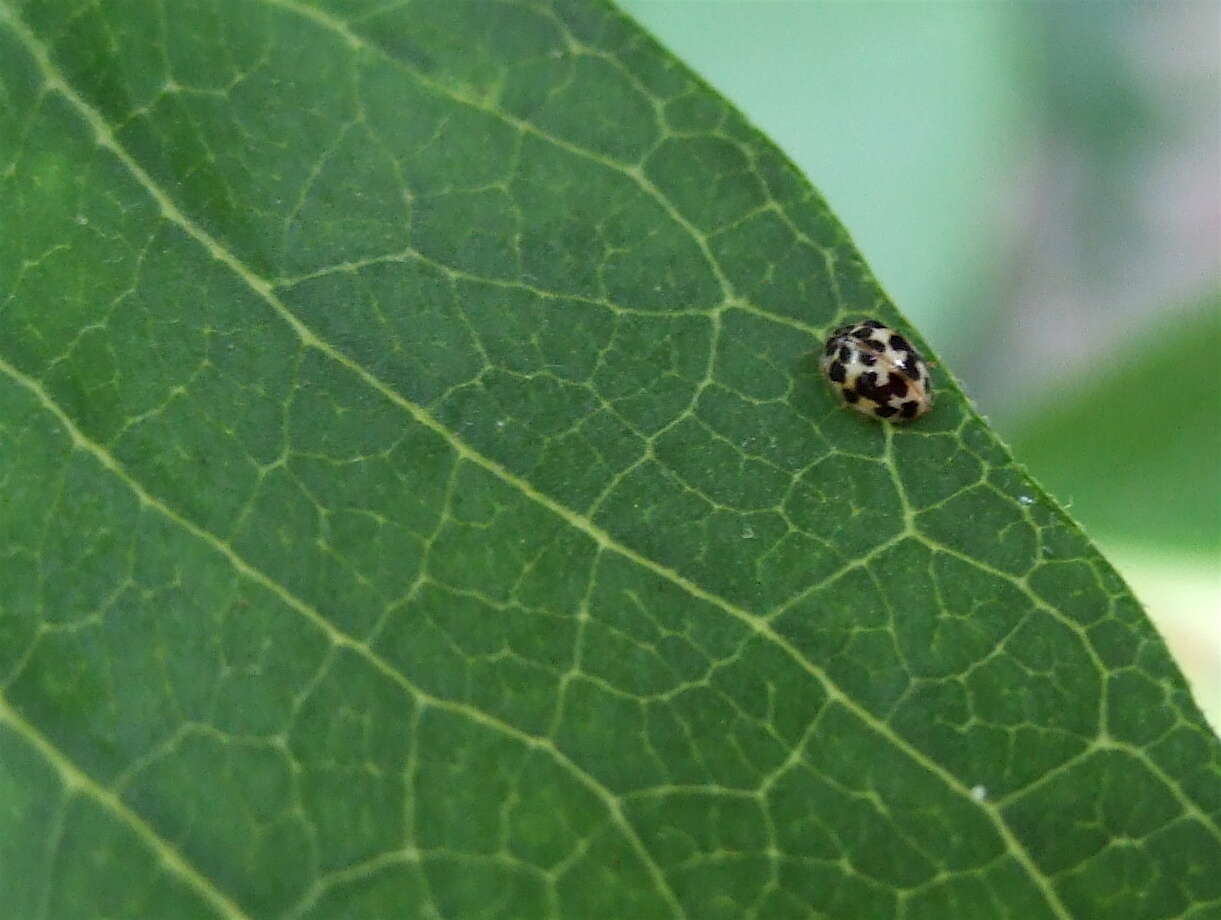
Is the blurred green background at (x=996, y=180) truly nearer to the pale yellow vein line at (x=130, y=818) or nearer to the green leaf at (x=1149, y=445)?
the green leaf at (x=1149, y=445)

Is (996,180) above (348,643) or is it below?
above

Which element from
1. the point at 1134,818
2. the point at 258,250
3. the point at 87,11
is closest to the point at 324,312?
the point at 258,250

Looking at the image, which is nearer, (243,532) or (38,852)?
(38,852)

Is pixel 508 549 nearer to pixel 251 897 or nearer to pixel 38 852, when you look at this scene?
pixel 251 897

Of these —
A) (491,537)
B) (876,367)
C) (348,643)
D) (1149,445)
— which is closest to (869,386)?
(876,367)

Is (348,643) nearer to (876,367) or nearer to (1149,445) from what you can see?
(876,367)

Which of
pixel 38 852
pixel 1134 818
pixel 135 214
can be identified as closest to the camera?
pixel 38 852

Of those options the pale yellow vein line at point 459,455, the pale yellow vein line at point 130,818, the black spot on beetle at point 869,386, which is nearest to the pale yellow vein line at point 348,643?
the pale yellow vein line at point 459,455
